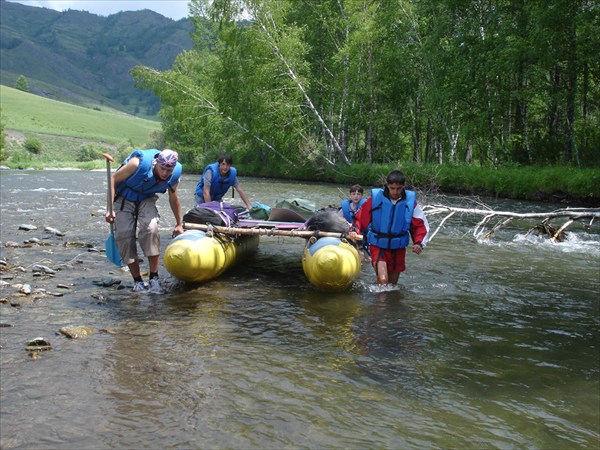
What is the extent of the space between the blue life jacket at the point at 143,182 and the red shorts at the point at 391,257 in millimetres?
2891

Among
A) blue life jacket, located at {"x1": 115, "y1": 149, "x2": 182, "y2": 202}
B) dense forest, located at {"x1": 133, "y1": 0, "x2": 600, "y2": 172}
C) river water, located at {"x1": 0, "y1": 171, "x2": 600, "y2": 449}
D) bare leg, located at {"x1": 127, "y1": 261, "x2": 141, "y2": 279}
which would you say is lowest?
river water, located at {"x1": 0, "y1": 171, "x2": 600, "y2": 449}

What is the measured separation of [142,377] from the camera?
15.0 ft

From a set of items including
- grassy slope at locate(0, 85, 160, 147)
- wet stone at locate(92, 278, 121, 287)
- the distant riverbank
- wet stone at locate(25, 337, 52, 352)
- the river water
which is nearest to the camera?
the river water

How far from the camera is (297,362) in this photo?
5.07m

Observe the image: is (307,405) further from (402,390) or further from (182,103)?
(182,103)

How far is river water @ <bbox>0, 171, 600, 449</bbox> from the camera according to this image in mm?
3836

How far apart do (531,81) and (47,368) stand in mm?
22263

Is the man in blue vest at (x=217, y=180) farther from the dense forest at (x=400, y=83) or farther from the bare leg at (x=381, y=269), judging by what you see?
the dense forest at (x=400, y=83)

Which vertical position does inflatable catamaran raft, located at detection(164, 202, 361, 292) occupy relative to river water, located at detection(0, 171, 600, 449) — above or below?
above

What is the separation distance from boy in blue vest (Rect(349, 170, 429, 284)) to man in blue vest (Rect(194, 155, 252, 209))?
10.7ft

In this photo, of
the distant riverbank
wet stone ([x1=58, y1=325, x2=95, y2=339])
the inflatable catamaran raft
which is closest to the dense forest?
the distant riverbank

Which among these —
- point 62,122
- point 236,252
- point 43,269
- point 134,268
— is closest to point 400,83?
point 236,252

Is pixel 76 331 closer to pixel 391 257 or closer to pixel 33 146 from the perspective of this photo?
pixel 391 257

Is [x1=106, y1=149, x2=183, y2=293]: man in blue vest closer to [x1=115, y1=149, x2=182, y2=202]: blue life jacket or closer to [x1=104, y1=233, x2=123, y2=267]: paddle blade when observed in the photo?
[x1=115, y1=149, x2=182, y2=202]: blue life jacket
